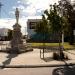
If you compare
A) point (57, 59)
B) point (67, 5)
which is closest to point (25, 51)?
point (57, 59)

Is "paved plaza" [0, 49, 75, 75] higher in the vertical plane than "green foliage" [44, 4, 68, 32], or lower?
lower

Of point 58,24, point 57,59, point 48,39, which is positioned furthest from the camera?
point 48,39

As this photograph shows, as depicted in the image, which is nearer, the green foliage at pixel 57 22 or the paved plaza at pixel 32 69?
the paved plaza at pixel 32 69

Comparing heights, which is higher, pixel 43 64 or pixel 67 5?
pixel 67 5

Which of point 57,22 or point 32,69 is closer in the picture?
point 32,69

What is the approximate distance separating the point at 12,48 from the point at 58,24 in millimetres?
8404

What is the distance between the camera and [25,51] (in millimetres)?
31281

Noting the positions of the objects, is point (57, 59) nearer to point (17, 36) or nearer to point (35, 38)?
point (17, 36)

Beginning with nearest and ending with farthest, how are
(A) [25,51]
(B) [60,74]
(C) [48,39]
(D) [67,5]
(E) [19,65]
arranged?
(B) [60,74], (E) [19,65], (A) [25,51], (D) [67,5], (C) [48,39]

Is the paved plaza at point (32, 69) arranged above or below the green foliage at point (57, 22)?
below

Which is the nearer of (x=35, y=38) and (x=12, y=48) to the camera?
(x=12, y=48)

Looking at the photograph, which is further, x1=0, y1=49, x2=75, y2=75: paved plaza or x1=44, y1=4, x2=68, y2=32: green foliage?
x1=44, y1=4, x2=68, y2=32: green foliage

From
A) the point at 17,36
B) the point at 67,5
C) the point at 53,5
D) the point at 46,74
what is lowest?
the point at 46,74

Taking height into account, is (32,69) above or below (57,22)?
below
